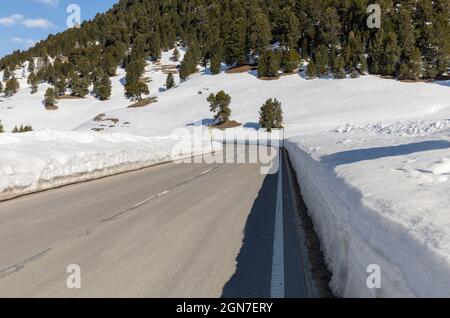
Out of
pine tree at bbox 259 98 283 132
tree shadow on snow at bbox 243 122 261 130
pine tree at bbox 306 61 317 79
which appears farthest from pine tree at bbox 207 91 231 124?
pine tree at bbox 306 61 317 79

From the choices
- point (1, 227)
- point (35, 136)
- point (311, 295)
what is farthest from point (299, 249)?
point (35, 136)

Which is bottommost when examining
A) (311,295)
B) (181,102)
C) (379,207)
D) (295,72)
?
(311,295)

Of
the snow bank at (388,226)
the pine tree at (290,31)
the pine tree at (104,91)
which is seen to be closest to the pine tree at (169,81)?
the pine tree at (104,91)

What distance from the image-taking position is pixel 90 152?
16156 millimetres

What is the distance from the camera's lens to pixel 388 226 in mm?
4020

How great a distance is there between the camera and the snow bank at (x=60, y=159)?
11959 millimetres

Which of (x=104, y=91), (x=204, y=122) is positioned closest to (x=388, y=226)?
(x=204, y=122)

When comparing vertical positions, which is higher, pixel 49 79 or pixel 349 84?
pixel 49 79

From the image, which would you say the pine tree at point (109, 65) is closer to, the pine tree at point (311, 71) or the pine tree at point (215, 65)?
the pine tree at point (215, 65)

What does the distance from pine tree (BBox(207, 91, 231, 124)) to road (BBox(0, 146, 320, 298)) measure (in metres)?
64.2

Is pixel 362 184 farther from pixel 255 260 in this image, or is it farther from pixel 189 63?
pixel 189 63

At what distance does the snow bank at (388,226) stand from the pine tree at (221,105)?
6796cm

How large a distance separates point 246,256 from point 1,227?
467 centimetres

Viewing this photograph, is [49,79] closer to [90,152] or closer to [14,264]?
[90,152]
